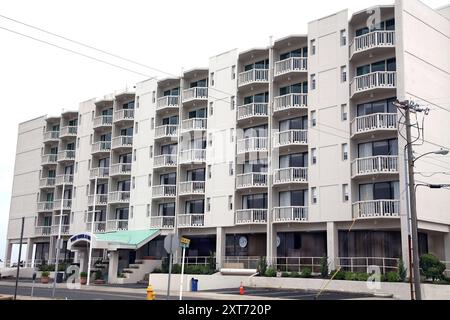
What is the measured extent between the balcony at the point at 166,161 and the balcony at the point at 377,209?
1987 centimetres

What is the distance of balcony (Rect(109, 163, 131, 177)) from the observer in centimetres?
5597

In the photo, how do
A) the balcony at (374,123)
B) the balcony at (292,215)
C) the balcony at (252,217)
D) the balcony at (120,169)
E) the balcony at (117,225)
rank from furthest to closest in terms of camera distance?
1. the balcony at (120,169)
2. the balcony at (117,225)
3. the balcony at (252,217)
4. the balcony at (292,215)
5. the balcony at (374,123)

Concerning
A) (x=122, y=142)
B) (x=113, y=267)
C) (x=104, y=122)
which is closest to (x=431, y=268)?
(x=113, y=267)

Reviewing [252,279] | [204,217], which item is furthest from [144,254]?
[252,279]

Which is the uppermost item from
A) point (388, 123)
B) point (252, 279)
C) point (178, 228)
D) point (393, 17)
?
point (393, 17)

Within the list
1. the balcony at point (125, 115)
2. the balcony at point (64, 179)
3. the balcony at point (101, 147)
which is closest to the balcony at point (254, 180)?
the balcony at point (125, 115)

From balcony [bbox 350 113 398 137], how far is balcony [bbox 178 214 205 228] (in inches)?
648

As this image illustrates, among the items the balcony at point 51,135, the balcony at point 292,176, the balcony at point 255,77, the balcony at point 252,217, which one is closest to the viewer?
the balcony at point 292,176

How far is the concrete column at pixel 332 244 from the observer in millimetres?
37906

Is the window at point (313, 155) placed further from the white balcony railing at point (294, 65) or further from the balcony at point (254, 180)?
the white balcony railing at point (294, 65)
